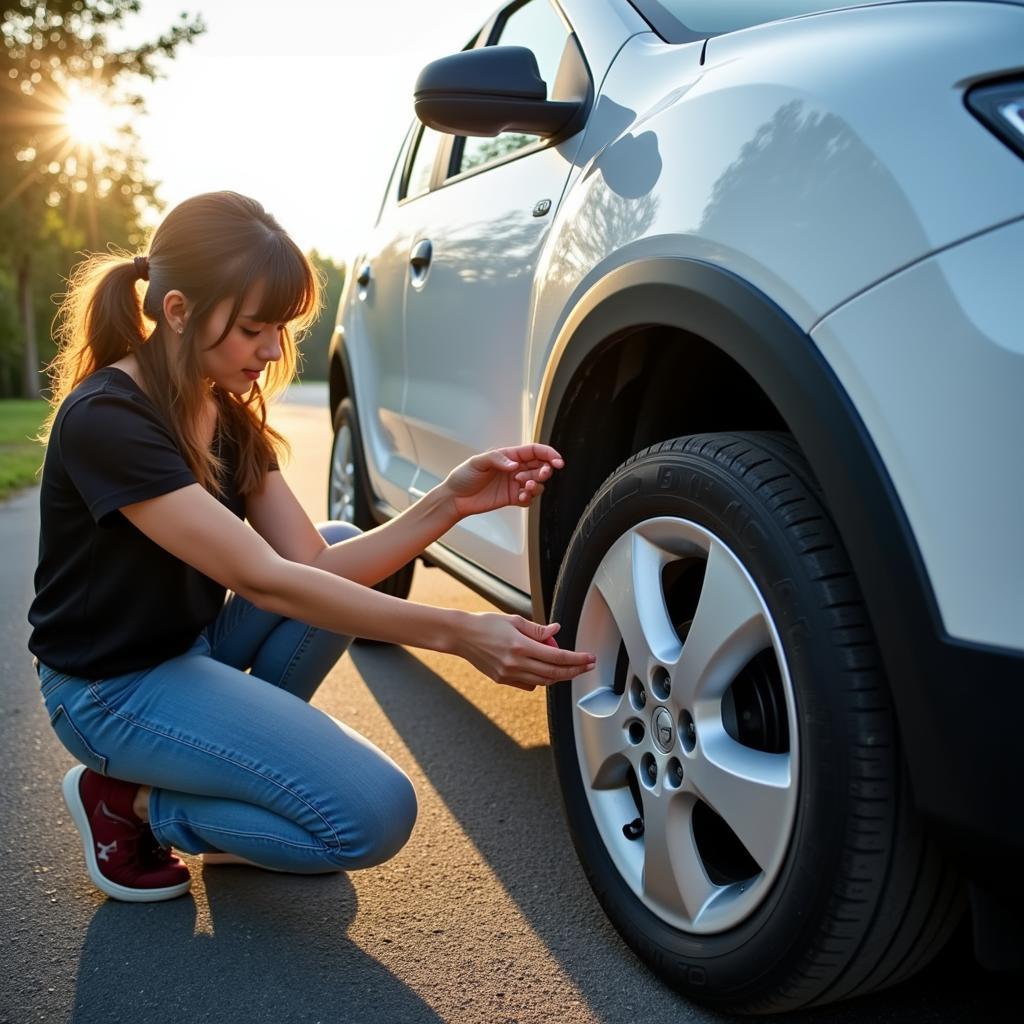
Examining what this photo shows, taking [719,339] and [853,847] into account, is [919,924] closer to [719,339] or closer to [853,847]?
[853,847]

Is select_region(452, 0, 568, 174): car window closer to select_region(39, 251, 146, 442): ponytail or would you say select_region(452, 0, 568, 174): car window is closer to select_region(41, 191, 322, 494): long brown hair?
select_region(41, 191, 322, 494): long brown hair

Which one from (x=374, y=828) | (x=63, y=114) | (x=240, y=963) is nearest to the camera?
(x=240, y=963)

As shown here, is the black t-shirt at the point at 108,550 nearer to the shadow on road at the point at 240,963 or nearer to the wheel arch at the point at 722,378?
the shadow on road at the point at 240,963

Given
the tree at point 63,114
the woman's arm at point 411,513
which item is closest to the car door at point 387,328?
the woman's arm at point 411,513

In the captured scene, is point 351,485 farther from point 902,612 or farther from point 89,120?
point 89,120

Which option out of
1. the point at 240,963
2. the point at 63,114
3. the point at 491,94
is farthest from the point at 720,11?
the point at 63,114

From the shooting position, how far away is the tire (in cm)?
139

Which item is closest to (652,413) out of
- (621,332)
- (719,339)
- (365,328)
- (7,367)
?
(621,332)

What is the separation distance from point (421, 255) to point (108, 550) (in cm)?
124

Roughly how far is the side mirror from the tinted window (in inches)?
8.9

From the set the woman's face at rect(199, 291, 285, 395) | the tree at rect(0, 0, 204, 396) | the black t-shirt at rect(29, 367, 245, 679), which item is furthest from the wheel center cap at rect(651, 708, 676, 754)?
the tree at rect(0, 0, 204, 396)

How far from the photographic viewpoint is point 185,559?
6.50ft

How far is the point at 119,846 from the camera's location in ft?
7.07

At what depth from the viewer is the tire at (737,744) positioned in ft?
4.55
